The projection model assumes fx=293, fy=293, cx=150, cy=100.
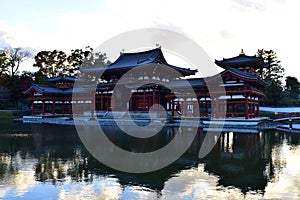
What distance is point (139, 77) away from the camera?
39.1m

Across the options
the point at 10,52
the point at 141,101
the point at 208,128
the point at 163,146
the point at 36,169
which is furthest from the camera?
the point at 10,52

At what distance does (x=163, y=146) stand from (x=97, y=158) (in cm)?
480

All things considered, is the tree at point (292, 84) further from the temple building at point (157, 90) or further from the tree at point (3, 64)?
the tree at point (3, 64)

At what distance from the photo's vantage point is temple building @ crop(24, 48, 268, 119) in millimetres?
30547

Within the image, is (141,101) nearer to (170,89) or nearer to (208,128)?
(170,89)

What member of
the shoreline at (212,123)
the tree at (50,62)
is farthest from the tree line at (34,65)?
the shoreline at (212,123)

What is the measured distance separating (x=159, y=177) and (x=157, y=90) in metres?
27.2

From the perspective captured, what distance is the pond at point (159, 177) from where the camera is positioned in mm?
8242

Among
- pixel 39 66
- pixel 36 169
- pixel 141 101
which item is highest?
pixel 39 66

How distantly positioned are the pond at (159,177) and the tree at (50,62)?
54253mm

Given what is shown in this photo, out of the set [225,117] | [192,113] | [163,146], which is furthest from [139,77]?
[163,146]

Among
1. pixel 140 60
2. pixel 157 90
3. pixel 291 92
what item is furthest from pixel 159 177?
pixel 291 92

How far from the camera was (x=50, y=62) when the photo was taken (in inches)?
2625

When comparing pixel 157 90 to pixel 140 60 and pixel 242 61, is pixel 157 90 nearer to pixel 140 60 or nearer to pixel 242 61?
pixel 140 60
